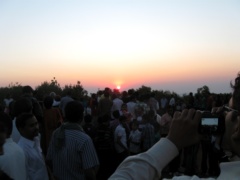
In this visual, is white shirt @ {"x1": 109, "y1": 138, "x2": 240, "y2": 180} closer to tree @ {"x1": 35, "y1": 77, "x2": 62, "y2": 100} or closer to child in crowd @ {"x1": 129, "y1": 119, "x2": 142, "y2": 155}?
child in crowd @ {"x1": 129, "y1": 119, "x2": 142, "y2": 155}

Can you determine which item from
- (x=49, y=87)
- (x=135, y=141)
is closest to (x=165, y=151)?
(x=135, y=141)

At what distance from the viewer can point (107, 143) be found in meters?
7.64

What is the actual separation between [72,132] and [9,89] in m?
23.3

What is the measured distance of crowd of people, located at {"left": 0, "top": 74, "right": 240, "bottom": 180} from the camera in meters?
1.26

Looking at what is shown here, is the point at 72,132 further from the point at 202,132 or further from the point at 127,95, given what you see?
the point at 127,95

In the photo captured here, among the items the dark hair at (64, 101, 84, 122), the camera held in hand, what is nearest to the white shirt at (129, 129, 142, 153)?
the dark hair at (64, 101, 84, 122)

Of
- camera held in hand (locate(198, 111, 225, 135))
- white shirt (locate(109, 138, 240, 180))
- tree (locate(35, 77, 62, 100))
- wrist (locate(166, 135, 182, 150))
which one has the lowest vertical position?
tree (locate(35, 77, 62, 100))

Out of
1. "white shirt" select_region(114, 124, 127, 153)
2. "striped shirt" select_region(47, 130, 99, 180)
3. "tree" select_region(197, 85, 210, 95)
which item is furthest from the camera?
"tree" select_region(197, 85, 210, 95)

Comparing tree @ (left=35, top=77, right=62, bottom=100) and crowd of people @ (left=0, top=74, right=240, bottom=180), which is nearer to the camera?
crowd of people @ (left=0, top=74, right=240, bottom=180)

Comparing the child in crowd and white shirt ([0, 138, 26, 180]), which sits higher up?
white shirt ([0, 138, 26, 180])

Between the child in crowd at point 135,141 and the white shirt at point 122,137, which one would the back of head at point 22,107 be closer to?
the white shirt at point 122,137

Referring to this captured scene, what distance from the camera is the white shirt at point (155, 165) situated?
1237 mm

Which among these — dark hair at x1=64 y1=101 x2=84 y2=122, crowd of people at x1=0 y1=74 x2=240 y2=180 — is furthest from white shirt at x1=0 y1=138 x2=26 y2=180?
dark hair at x1=64 y1=101 x2=84 y2=122

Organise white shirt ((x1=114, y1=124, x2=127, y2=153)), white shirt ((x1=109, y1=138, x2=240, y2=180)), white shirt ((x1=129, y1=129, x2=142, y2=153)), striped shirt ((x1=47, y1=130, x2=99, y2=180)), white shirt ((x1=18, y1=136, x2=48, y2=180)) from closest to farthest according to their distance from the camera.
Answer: white shirt ((x1=109, y1=138, x2=240, y2=180))
white shirt ((x1=18, y1=136, x2=48, y2=180))
striped shirt ((x1=47, y1=130, x2=99, y2=180))
white shirt ((x1=114, y1=124, x2=127, y2=153))
white shirt ((x1=129, y1=129, x2=142, y2=153))
